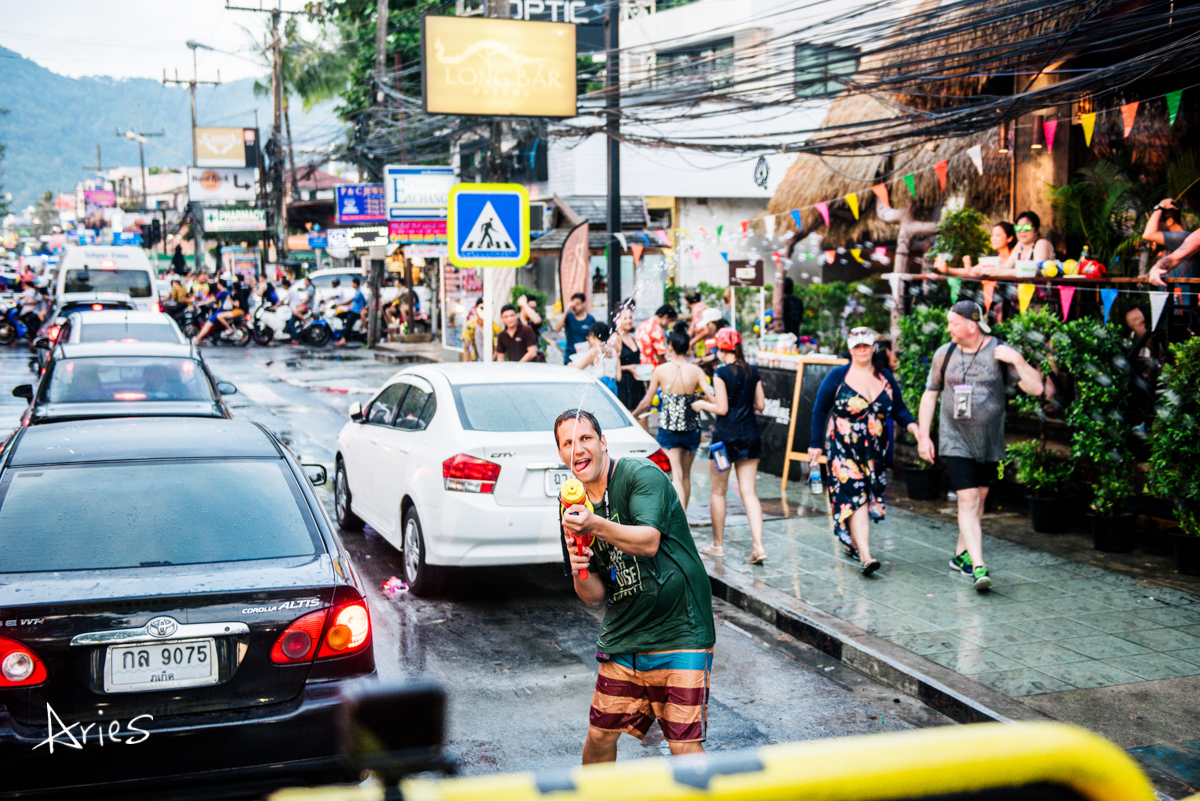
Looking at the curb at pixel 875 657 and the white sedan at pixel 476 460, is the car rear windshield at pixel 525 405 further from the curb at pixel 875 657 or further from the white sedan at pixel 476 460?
the curb at pixel 875 657

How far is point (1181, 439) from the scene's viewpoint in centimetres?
723

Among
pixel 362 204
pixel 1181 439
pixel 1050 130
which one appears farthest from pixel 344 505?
pixel 362 204

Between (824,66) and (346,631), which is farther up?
(824,66)

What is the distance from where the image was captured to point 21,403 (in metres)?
17.3

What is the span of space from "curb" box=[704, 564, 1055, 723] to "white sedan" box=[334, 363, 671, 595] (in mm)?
1100

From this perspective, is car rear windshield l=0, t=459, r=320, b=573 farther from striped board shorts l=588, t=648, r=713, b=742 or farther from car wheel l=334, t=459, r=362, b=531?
car wheel l=334, t=459, r=362, b=531

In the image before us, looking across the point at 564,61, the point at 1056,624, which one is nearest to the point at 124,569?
the point at 1056,624

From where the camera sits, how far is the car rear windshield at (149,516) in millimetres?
4004

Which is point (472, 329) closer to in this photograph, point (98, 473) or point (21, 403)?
point (21, 403)

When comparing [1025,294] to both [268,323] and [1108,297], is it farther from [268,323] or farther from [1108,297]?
[268,323]

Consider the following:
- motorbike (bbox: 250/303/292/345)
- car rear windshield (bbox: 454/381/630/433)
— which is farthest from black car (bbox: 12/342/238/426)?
motorbike (bbox: 250/303/292/345)

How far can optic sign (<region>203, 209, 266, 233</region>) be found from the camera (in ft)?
151

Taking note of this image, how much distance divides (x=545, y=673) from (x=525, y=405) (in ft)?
7.13

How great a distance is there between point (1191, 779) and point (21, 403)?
1740 centimetres
